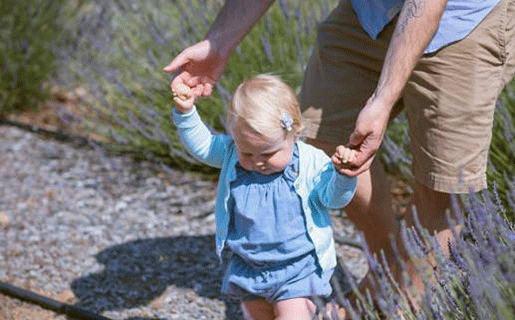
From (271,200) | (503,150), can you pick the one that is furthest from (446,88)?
(503,150)

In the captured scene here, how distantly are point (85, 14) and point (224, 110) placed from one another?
2.06 metres

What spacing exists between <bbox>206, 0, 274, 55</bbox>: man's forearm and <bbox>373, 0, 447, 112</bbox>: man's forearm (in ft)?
1.85

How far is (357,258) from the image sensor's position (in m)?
4.23

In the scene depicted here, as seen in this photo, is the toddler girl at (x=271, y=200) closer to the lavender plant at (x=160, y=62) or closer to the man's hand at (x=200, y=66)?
the man's hand at (x=200, y=66)

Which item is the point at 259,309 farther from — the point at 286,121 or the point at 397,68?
the point at 397,68

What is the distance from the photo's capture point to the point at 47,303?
3.78 meters

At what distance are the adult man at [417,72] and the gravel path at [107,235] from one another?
87 centimetres

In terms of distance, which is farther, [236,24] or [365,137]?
[236,24]

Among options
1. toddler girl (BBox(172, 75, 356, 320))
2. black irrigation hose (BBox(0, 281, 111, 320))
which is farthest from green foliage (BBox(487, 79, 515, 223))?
black irrigation hose (BBox(0, 281, 111, 320))

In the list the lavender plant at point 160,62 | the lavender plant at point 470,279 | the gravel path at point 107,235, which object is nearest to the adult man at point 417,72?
the lavender plant at point 470,279

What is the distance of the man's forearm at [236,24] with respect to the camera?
10.5 feet

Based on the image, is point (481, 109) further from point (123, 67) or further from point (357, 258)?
point (123, 67)

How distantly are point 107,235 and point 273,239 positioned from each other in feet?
5.80

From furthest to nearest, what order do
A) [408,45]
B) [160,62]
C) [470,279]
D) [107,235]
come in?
1. [160,62]
2. [107,235]
3. [408,45]
4. [470,279]
